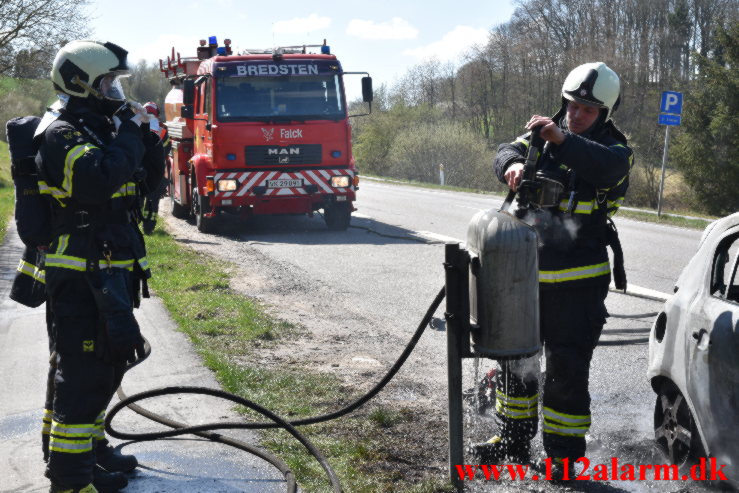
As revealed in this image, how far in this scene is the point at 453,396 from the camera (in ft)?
13.3

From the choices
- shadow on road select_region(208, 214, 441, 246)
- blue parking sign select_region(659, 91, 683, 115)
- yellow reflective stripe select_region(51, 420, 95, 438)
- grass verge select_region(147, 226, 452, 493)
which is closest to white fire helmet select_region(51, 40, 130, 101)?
yellow reflective stripe select_region(51, 420, 95, 438)

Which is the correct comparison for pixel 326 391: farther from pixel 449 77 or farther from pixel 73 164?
pixel 449 77

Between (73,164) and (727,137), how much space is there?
97.7 ft

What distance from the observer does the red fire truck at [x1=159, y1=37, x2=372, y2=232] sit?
14.5 metres

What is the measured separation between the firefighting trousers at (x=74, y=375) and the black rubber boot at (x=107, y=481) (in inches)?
13.6

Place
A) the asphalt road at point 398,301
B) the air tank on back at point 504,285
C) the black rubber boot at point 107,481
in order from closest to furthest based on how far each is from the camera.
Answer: the air tank on back at point 504,285, the black rubber boot at point 107,481, the asphalt road at point 398,301

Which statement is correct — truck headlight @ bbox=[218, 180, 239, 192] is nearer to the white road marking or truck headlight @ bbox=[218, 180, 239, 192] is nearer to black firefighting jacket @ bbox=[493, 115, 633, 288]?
the white road marking

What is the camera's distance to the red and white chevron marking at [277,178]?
14.6 m

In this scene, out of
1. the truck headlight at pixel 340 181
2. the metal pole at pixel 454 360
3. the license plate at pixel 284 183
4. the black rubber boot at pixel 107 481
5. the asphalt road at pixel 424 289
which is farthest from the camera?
the truck headlight at pixel 340 181

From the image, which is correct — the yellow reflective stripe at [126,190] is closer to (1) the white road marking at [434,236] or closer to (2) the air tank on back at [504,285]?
(2) the air tank on back at [504,285]

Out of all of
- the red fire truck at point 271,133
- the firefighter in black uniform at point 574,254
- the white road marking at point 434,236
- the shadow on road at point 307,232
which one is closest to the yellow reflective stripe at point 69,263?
the firefighter in black uniform at point 574,254

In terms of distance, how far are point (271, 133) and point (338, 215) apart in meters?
1.98

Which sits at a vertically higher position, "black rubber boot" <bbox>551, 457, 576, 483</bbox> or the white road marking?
"black rubber boot" <bbox>551, 457, 576, 483</bbox>

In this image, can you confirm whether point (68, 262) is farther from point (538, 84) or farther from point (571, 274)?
point (538, 84)
